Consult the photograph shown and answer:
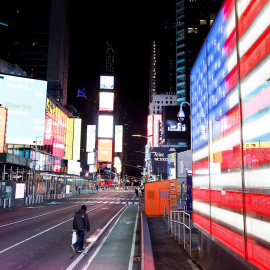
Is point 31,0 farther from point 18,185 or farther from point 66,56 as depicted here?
point 18,185

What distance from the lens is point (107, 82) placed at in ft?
521

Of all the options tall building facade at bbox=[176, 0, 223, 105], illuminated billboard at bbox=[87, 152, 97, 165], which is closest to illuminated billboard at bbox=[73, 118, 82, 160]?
illuminated billboard at bbox=[87, 152, 97, 165]

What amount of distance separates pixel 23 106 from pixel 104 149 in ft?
328

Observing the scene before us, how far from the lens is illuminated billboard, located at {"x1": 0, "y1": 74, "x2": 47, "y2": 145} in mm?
51406

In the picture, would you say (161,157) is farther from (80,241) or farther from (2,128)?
(80,241)

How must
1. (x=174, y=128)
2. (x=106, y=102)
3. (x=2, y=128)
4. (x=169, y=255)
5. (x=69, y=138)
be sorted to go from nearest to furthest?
(x=169, y=255) → (x=2, y=128) → (x=174, y=128) → (x=69, y=138) → (x=106, y=102)

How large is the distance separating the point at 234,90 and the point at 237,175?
1438 mm

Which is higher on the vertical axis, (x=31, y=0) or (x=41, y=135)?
(x=31, y=0)

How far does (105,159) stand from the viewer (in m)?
153

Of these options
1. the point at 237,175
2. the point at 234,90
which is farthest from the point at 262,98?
the point at 237,175

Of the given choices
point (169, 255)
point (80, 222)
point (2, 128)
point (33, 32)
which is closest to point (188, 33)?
point (33, 32)

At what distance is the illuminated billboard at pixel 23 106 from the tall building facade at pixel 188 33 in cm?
8043

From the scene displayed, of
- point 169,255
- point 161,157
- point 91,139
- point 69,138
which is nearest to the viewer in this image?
point 169,255

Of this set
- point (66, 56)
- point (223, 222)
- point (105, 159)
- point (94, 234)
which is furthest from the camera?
point (105, 159)
